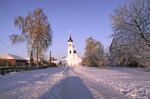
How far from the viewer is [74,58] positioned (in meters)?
80.7

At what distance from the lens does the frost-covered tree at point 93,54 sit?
1246 inches

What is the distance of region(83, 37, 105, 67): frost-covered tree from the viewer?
31.6m

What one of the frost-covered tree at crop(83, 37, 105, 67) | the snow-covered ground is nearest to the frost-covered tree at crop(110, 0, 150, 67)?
the snow-covered ground

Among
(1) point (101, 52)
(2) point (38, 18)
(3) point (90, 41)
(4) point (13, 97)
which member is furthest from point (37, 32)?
(3) point (90, 41)

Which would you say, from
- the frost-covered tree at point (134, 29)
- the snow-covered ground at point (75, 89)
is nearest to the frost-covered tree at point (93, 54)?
the frost-covered tree at point (134, 29)

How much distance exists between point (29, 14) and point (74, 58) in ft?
185

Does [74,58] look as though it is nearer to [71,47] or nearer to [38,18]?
[71,47]

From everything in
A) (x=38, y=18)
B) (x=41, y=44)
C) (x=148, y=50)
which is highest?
(x=38, y=18)

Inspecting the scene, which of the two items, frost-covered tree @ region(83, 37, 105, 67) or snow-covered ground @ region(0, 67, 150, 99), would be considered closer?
snow-covered ground @ region(0, 67, 150, 99)

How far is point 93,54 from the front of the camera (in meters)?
38.1

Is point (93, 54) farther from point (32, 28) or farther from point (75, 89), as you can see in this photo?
point (75, 89)

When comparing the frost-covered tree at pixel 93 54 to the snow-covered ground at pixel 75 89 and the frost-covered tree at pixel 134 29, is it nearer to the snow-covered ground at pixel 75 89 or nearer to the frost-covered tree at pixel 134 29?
the frost-covered tree at pixel 134 29

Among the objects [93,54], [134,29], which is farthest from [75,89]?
[93,54]

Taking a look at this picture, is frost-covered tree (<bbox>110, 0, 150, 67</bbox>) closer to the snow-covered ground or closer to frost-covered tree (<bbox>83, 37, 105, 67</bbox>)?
the snow-covered ground
